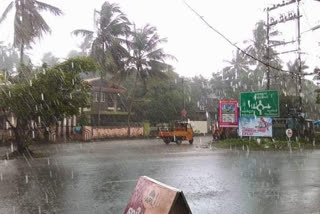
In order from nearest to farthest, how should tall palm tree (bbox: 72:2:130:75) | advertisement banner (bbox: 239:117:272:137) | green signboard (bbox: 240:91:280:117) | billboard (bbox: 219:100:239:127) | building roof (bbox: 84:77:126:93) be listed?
green signboard (bbox: 240:91:280:117) < advertisement banner (bbox: 239:117:272:137) < billboard (bbox: 219:100:239:127) < tall palm tree (bbox: 72:2:130:75) < building roof (bbox: 84:77:126:93)

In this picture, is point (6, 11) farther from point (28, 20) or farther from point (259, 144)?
point (259, 144)

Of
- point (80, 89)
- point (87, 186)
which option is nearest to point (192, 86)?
point (80, 89)

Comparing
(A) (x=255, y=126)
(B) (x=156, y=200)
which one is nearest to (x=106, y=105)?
(A) (x=255, y=126)

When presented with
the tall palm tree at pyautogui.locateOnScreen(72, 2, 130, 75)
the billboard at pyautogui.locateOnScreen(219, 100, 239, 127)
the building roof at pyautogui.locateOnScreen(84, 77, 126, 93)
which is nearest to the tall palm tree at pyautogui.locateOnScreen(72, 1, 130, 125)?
the tall palm tree at pyautogui.locateOnScreen(72, 2, 130, 75)

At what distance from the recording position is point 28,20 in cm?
2480

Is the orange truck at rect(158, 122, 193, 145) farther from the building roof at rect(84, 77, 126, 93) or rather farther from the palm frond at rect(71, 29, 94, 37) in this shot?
the building roof at rect(84, 77, 126, 93)

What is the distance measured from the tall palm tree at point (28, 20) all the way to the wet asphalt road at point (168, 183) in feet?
38.6

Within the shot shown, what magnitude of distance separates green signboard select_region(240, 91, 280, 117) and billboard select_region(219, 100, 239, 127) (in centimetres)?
172

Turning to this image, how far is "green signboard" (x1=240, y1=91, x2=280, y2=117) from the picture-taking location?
23.2 metres

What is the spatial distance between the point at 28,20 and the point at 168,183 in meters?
19.1

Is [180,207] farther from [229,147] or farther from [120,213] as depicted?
[229,147]

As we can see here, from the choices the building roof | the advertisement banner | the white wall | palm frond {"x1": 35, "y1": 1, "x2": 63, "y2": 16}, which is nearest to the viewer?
the advertisement banner

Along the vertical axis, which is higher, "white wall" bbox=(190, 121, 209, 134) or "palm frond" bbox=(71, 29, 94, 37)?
"palm frond" bbox=(71, 29, 94, 37)

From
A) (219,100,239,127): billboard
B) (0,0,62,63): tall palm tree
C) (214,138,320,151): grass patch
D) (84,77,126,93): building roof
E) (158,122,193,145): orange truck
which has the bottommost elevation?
(214,138,320,151): grass patch
